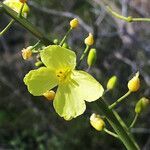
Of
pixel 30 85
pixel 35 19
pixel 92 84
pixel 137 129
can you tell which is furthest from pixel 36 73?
pixel 35 19

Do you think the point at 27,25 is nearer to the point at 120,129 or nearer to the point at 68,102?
the point at 68,102

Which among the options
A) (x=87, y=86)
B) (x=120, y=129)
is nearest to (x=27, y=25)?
(x=87, y=86)

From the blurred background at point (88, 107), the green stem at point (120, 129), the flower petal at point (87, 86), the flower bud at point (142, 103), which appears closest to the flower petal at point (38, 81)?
the flower petal at point (87, 86)

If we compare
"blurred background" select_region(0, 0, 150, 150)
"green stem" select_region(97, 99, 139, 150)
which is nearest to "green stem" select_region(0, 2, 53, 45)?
"green stem" select_region(97, 99, 139, 150)

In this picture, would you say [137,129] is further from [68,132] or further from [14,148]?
[14,148]

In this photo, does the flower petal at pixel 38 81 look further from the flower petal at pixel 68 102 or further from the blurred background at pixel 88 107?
the blurred background at pixel 88 107
